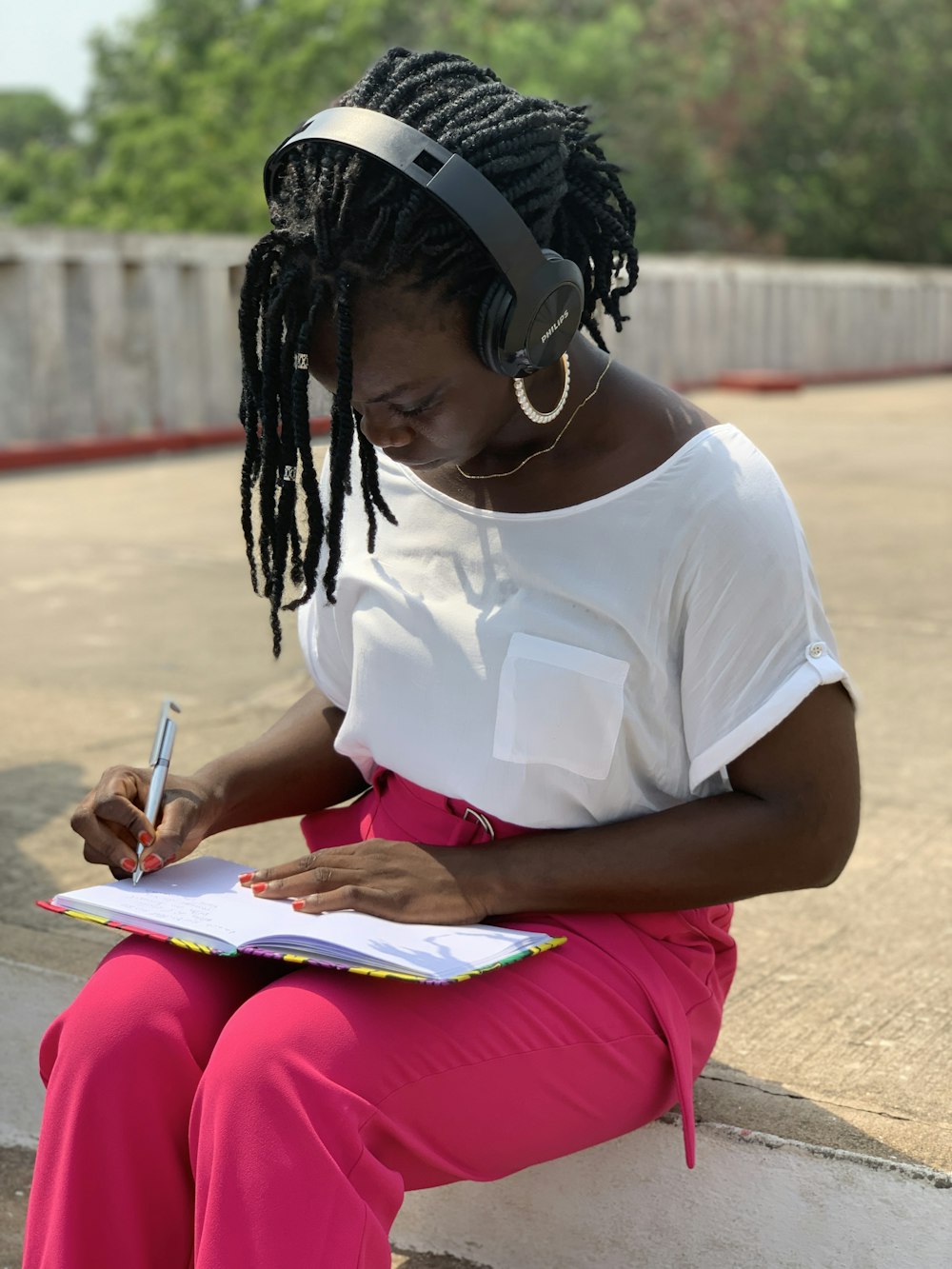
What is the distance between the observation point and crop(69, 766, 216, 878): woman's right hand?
210 centimetres

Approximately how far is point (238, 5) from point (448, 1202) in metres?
41.5

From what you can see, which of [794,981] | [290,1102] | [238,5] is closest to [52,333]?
[794,981]

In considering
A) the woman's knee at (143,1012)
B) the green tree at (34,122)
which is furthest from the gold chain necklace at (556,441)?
Result: the green tree at (34,122)

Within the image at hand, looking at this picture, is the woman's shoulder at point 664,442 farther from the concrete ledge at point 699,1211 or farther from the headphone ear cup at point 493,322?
the concrete ledge at point 699,1211

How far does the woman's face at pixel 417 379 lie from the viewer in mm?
1844

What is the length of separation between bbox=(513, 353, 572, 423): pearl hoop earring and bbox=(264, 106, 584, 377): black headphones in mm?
87

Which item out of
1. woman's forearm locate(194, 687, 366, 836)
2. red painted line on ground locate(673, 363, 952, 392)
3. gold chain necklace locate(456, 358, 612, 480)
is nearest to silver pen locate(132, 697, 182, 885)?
woman's forearm locate(194, 687, 366, 836)

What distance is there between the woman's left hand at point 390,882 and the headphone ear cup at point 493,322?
568mm

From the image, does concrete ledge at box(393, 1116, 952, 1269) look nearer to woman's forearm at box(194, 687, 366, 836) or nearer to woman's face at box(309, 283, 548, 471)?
woman's forearm at box(194, 687, 366, 836)

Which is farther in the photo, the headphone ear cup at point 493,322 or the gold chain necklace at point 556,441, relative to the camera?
the gold chain necklace at point 556,441

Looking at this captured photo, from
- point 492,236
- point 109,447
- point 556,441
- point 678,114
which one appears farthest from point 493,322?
point 678,114

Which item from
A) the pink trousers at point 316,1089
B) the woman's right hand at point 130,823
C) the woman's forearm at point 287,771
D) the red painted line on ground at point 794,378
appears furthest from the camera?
the red painted line on ground at point 794,378

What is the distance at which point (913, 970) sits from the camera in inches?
106

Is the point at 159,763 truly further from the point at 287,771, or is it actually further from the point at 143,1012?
the point at 143,1012
